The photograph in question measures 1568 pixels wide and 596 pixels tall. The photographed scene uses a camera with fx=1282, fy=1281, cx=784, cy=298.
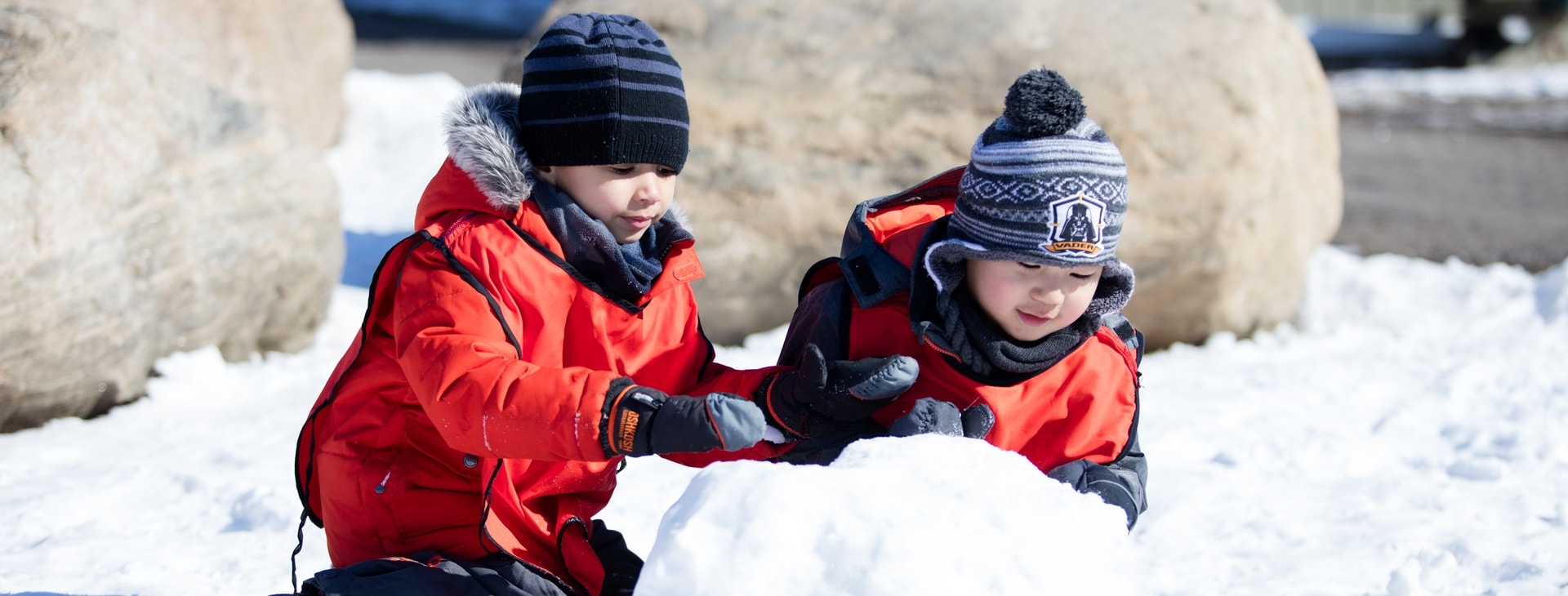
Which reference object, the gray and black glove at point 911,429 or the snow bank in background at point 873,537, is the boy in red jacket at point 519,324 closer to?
the gray and black glove at point 911,429

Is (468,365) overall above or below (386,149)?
A: above

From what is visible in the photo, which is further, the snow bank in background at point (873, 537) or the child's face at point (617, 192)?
the child's face at point (617, 192)

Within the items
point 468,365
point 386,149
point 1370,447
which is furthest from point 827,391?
point 386,149

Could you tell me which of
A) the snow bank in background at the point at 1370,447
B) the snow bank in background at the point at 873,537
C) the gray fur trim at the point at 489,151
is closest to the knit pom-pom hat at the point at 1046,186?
the snow bank in background at the point at 873,537

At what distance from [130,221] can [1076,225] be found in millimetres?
2822

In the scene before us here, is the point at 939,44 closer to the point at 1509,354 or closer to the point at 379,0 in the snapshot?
the point at 1509,354

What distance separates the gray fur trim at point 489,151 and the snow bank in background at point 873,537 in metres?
0.61

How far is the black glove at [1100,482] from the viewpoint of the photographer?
2.13 metres

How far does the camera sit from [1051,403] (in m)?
2.26

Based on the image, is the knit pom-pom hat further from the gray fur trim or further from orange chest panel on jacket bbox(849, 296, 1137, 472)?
the gray fur trim

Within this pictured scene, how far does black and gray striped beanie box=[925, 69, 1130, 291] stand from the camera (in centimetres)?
209

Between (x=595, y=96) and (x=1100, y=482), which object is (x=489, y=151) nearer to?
(x=595, y=96)

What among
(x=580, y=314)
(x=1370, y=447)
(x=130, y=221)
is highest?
(x=580, y=314)

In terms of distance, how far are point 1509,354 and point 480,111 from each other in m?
3.80
